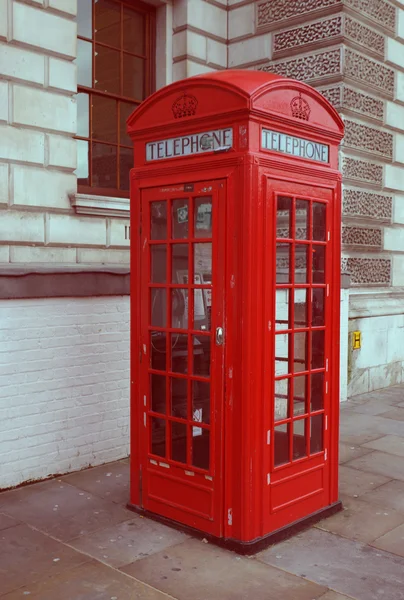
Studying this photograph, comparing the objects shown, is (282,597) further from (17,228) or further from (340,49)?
(340,49)

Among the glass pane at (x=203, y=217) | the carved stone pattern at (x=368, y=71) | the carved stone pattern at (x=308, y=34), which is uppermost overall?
the carved stone pattern at (x=308, y=34)

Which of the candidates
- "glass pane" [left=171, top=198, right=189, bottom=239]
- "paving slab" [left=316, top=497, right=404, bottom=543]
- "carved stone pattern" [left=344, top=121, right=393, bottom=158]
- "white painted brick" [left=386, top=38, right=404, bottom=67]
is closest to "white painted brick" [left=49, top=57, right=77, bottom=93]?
"glass pane" [left=171, top=198, right=189, bottom=239]

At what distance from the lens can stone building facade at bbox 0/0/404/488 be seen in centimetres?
506

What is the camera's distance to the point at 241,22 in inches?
316

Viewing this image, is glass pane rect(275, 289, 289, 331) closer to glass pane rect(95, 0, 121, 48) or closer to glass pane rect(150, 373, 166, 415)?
glass pane rect(150, 373, 166, 415)

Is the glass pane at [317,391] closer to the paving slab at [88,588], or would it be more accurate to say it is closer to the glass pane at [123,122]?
the paving slab at [88,588]

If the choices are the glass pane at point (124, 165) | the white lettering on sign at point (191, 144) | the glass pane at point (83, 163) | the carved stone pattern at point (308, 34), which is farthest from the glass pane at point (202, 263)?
the carved stone pattern at point (308, 34)

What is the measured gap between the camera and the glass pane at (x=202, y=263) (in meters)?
3.82

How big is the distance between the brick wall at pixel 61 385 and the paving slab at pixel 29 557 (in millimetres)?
931

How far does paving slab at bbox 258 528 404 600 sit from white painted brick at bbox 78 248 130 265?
316 centimetres

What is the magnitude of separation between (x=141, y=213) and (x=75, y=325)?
1.51m

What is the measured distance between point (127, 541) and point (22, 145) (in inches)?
133

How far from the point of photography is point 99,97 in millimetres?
6496

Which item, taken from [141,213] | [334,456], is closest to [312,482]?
[334,456]
